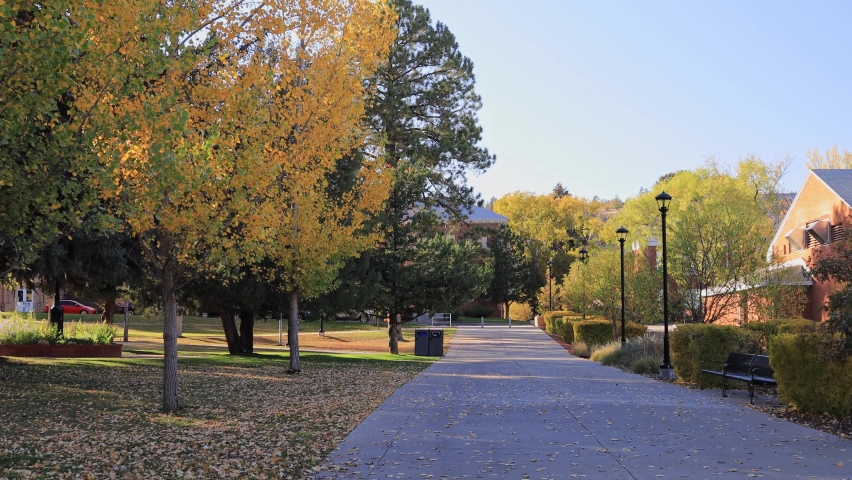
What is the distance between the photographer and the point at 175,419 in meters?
11.9

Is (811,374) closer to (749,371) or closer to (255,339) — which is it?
(749,371)

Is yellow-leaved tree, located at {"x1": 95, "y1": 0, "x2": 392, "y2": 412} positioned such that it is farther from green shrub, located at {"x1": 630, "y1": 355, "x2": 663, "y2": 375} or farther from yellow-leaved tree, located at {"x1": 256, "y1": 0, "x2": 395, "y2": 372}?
green shrub, located at {"x1": 630, "y1": 355, "x2": 663, "y2": 375}

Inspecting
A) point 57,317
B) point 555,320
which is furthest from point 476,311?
point 57,317

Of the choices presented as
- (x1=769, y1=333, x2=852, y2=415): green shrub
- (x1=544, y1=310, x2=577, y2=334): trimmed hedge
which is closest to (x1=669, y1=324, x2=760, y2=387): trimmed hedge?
(x1=769, y1=333, x2=852, y2=415): green shrub

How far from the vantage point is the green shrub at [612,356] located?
80.7 ft

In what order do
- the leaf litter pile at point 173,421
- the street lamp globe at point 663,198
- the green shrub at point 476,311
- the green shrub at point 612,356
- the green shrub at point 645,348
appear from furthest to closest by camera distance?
the green shrub at point 476,311 → the green shrub at point 612,356 → the green shrub at point 645,348 → the street lamp globe at point 663,198 → the leaf litter pile at point 173,421

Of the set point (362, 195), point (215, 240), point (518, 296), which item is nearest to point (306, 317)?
point (518, 296)

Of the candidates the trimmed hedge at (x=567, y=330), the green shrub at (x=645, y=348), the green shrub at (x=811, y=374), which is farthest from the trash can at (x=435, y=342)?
the green shrub at (x=811, y=374)

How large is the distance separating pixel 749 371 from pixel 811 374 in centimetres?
→ 274

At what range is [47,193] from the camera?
28.7ft

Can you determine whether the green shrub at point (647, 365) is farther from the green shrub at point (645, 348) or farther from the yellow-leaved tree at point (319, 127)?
the yellow-leaved tree at point (319, 127)

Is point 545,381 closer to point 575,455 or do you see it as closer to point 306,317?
point 575,455

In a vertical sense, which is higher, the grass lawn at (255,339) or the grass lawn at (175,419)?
the grass lawn at (175,419)

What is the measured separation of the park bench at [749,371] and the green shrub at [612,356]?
27.3ft
